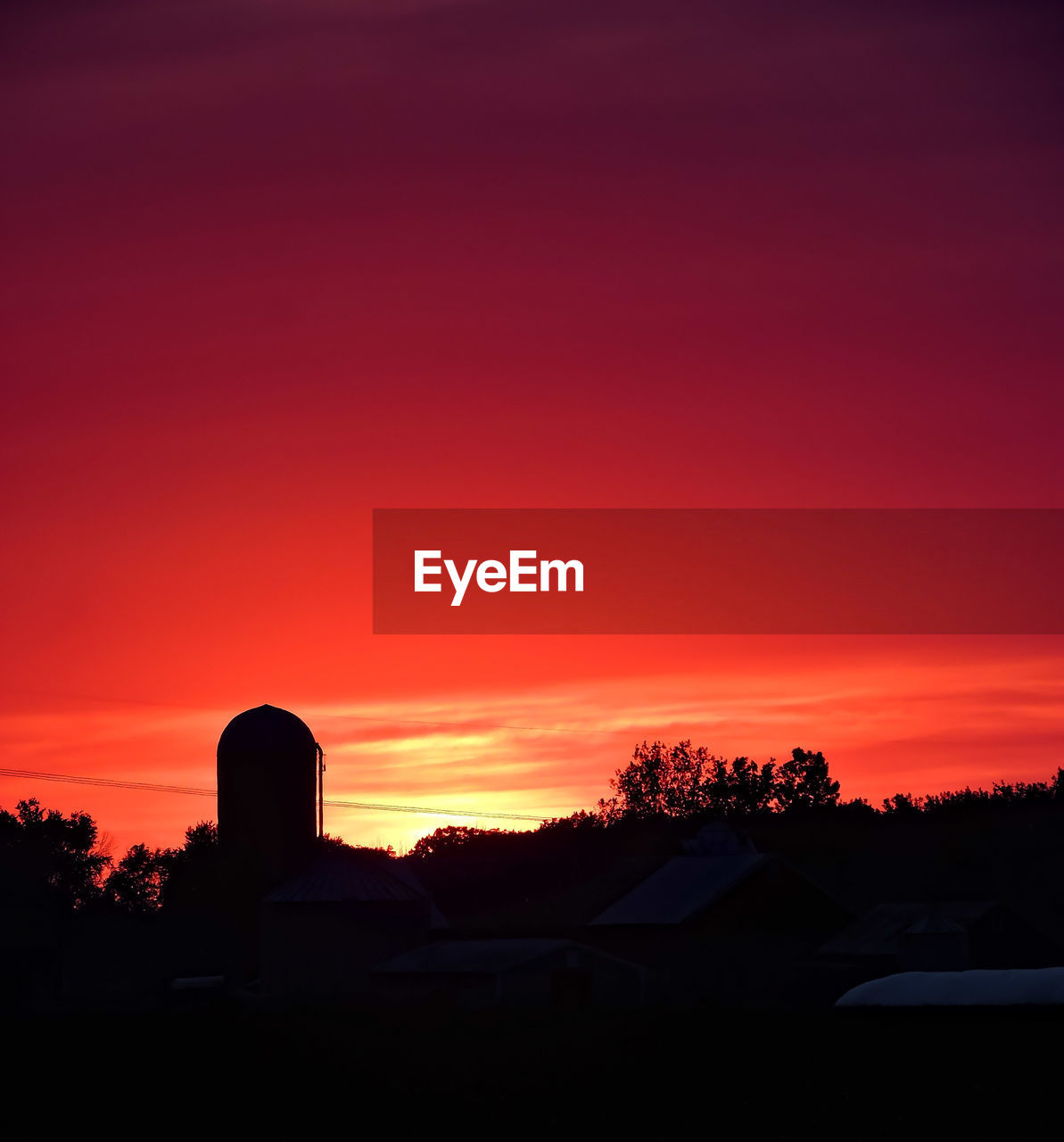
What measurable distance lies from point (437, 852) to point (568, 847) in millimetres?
12271

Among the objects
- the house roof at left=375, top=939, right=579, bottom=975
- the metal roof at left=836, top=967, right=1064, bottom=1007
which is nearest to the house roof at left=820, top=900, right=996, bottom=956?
the house roof at left=375, top=939, right=579, bottom=975

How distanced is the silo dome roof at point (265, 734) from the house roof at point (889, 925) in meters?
25.7

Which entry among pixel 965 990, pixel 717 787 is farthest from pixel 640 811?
pixel 965 990

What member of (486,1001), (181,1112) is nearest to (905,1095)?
(181,1112)

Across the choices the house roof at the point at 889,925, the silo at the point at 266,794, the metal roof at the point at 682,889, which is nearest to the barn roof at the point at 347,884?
the silo at the point at 266,794

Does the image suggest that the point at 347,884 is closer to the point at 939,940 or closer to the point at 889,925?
the point at 889,925

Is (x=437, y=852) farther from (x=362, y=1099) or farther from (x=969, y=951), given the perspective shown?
(x=362, y=1099)

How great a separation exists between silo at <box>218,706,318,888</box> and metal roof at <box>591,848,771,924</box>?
1534 centimetres

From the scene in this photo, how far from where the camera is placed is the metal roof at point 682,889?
245ft

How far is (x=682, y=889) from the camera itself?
7856 cm

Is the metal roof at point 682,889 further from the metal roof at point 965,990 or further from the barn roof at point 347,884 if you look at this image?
the metal roof at point 965,990

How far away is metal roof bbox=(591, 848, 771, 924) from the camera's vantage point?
7456 centimetres

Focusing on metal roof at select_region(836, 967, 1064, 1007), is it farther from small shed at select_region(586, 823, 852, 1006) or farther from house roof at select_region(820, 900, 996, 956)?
small shed at select_region(586, 823, 852, 1006)

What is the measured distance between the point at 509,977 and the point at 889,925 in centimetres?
1735
